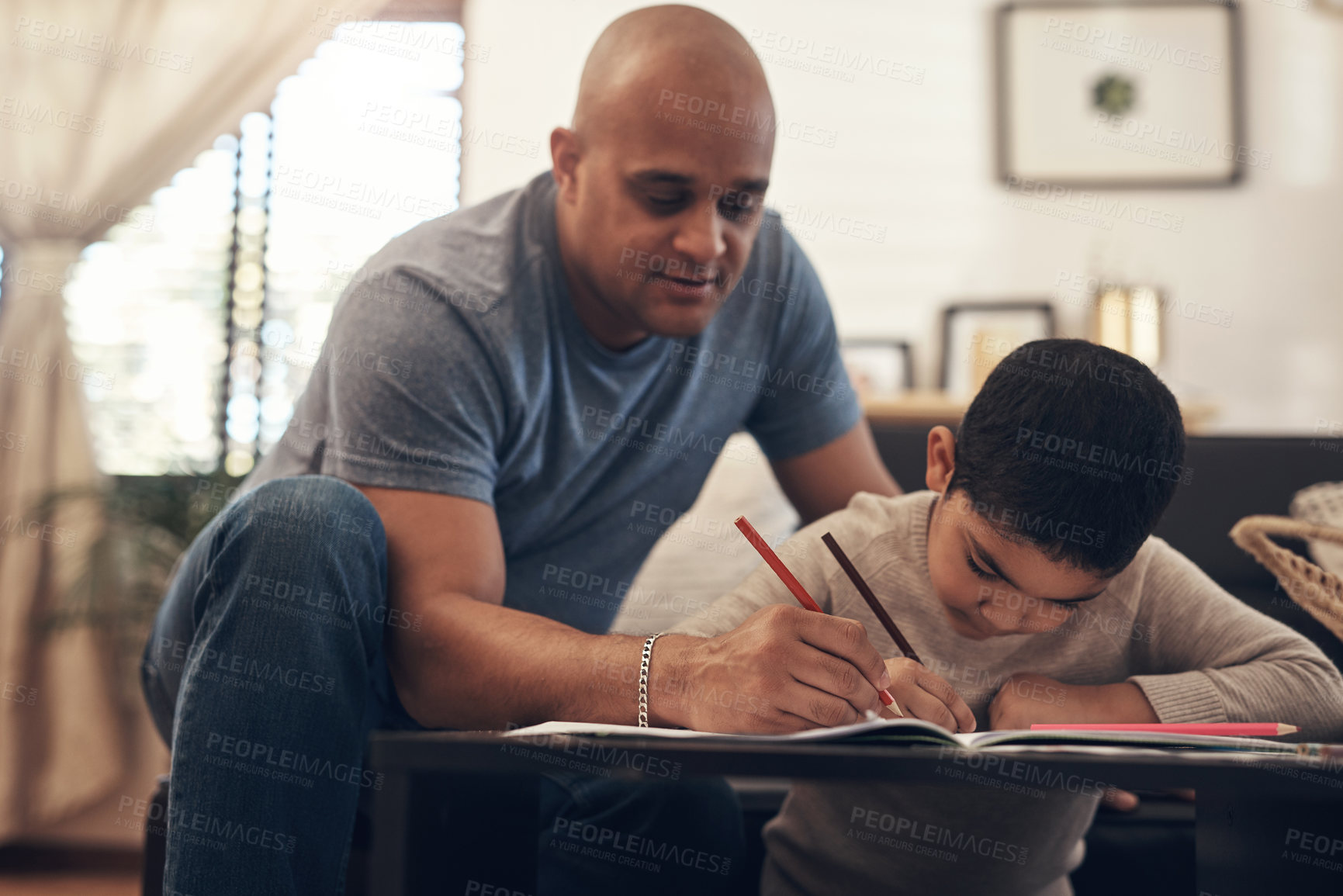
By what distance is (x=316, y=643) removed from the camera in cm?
90

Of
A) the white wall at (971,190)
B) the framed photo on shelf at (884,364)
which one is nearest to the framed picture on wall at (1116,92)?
the white wall at (971,190)

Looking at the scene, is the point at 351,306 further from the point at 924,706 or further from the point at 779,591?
the point at 924,706

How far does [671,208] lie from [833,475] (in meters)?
0.44

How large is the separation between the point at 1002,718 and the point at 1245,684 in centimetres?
20

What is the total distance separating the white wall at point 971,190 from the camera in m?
2.70

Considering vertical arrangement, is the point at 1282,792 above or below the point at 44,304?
below

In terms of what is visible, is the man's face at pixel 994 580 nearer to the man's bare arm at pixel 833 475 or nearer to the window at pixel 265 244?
the man's bare arm at pixel 833 475

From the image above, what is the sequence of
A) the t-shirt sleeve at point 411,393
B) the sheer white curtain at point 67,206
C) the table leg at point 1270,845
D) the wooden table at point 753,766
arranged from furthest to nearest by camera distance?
the sheer white curtain at point 67,206 → the t-shirt sleeve at point 411,393 → the table leg at point 1270,845 → the wooden table at point 753,766

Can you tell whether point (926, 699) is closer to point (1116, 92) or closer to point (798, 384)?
point (798, 384)

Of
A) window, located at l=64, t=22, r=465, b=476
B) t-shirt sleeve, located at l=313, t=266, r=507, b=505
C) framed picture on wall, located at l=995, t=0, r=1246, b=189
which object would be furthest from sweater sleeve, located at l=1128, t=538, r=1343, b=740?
window, located at l=64, t=22, r=465, b=476

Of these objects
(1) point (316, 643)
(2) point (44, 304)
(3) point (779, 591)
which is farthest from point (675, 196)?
(2) point (44, 304)

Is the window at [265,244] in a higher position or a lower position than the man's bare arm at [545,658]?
higher

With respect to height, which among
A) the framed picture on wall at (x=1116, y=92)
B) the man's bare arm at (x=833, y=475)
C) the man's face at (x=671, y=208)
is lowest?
the man's bare arm at (x=833, y=475)

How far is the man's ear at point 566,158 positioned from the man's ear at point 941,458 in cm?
55
